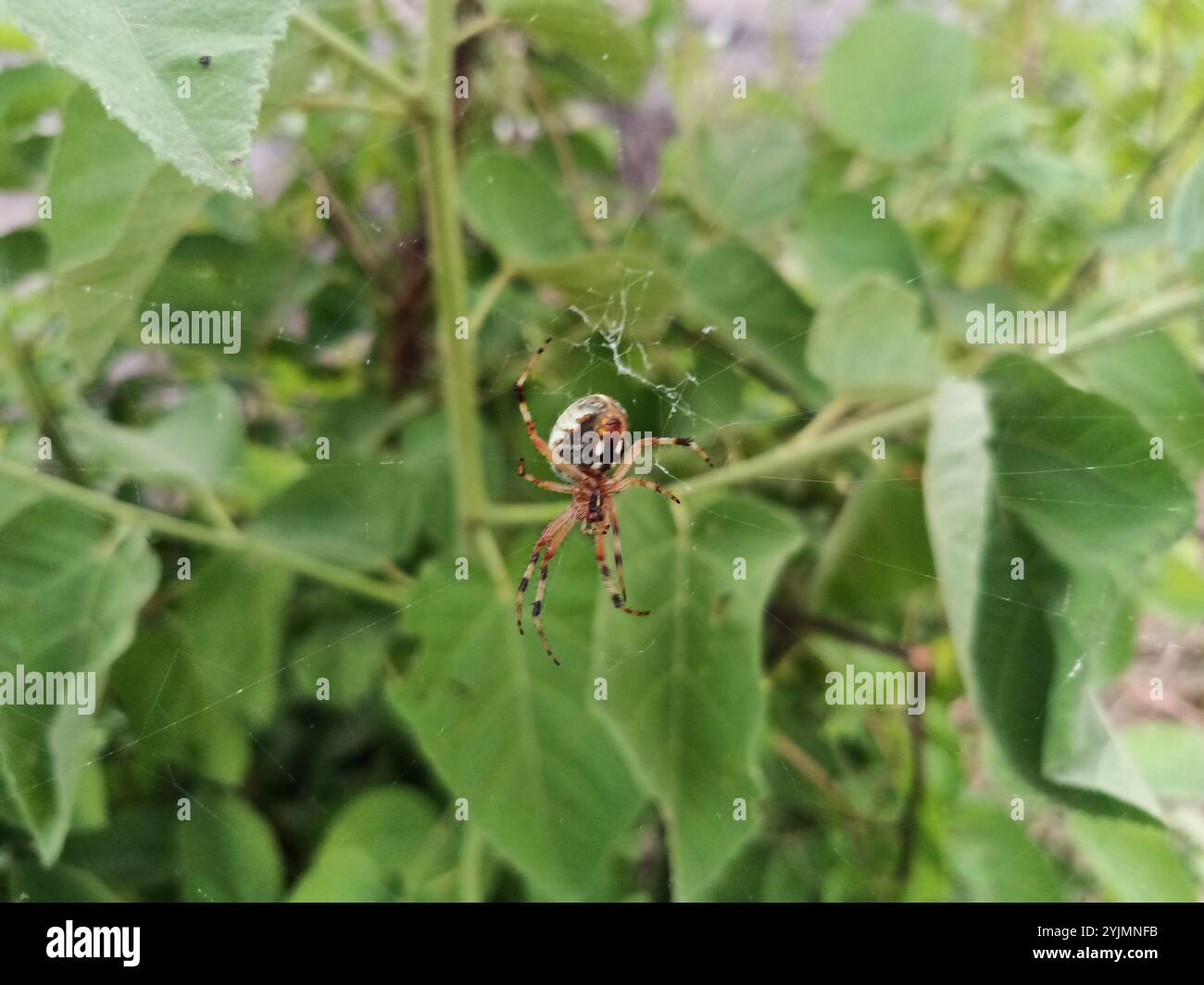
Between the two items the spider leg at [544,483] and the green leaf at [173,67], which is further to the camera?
the spider leg at [544,483]

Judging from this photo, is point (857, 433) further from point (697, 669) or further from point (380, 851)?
point (380, 851)

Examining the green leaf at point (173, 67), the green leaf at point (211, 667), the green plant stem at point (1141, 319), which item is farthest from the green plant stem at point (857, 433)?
the green leaf at point (173, 67)

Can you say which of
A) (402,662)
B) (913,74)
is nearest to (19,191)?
(402,662)

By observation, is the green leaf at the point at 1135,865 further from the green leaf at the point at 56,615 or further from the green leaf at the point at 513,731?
the green leaf at the point at 56,615

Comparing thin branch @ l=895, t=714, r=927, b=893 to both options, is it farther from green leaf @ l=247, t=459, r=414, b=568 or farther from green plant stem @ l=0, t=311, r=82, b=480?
green plant stem @ l=0, t=311, r=82, b=480


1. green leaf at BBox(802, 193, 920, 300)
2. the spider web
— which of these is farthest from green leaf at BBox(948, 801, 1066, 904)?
green leaf at BBox(802, 193, 920, 300)
